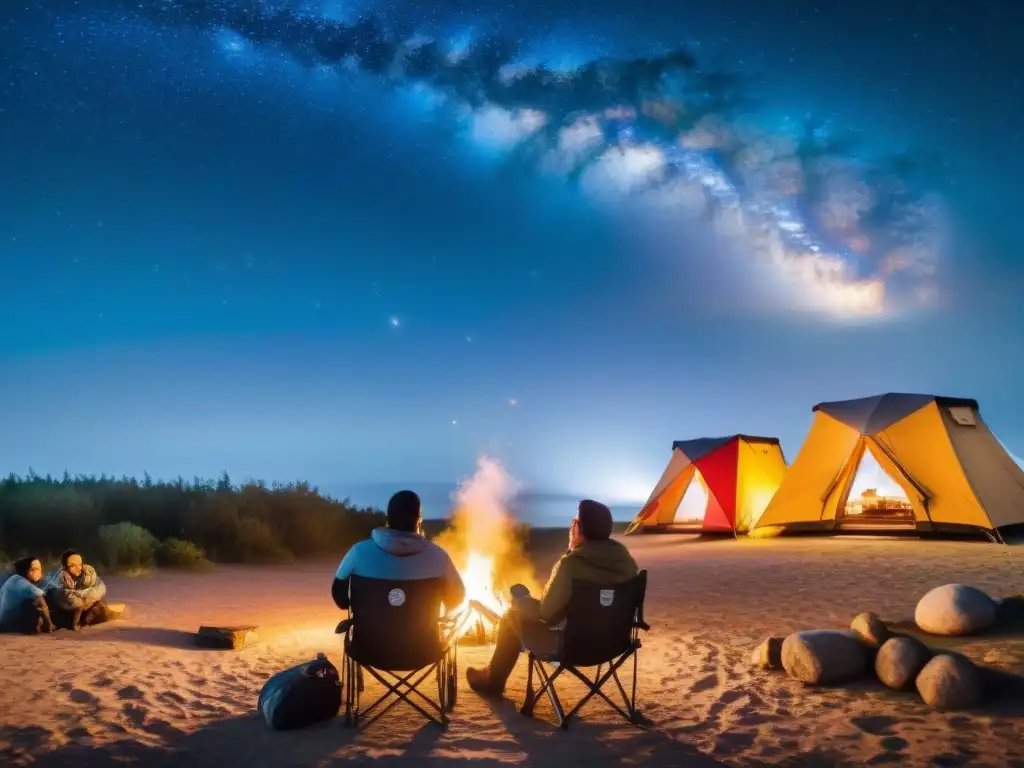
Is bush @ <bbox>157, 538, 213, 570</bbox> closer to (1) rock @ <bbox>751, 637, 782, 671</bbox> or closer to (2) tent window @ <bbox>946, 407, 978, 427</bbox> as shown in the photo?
(1) rock @ <bbox>751, 637, 782, 671</bbox>

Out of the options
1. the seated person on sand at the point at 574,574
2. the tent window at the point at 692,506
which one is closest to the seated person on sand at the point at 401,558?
the seated person on sand at the point at 574,574

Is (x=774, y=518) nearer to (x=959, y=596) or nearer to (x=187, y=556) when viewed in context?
(x=959, y=596)

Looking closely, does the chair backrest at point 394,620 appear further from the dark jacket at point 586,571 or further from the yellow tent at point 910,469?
the yellow tent at point 910,469

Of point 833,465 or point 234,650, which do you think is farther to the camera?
point 833,465

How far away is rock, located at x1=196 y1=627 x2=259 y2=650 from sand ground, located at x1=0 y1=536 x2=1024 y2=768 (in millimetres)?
143

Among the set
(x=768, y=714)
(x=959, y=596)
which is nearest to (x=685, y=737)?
(x=768, y=714)

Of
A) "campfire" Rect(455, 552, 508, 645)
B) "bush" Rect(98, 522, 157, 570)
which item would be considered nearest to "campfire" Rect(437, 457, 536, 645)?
"campfire" Rect(455, 552, 508, 645)

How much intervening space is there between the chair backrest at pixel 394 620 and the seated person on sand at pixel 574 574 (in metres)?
0.68

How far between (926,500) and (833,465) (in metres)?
1.73

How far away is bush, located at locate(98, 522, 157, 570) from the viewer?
1205cm

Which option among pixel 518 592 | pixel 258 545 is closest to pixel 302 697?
pixel 518 592

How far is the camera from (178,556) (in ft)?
42.6

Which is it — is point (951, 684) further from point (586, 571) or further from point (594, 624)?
point (586, 571)

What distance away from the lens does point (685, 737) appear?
14.7 ft
